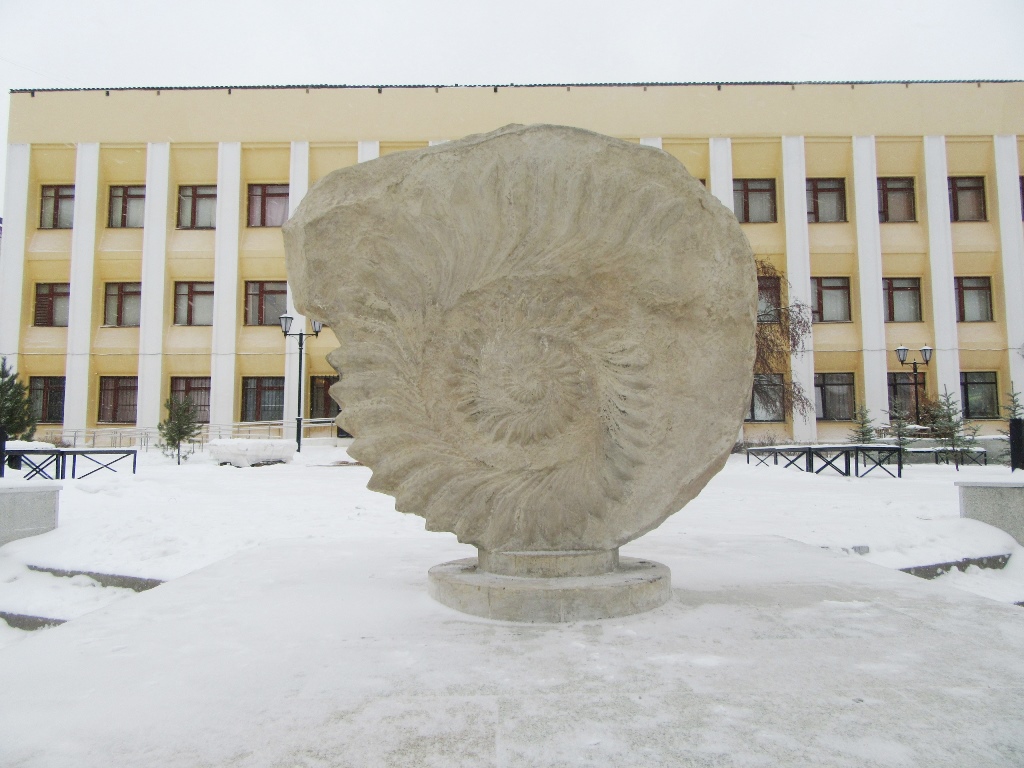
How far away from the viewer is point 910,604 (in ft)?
11.6

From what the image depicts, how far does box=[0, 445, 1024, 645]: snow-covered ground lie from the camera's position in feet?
18.1

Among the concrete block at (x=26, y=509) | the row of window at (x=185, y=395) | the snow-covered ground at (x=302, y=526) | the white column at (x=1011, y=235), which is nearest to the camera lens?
the snow-covered ground at (x=302, y=526)

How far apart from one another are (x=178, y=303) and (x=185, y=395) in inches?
109

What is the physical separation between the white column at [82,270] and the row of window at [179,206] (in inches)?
39.0

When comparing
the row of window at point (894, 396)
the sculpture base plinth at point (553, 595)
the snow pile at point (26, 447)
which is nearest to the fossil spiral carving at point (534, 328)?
the sculpture base plinth at point (553, 595)

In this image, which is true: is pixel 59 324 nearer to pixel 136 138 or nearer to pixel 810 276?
pixel 136 138

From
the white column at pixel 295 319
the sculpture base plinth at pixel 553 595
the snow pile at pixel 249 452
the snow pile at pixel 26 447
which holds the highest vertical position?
the white column at pixel 295 319

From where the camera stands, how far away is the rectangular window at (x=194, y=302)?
75.9ft

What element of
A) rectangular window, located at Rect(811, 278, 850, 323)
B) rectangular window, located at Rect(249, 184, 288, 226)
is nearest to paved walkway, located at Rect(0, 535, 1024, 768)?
rectangular window, located at Rect(811, 278, 850, 323)

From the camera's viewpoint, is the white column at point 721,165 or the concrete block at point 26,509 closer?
the concrete block at point 26,509

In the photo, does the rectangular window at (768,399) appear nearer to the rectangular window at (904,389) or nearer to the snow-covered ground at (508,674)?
the rectangular window at (904,389)

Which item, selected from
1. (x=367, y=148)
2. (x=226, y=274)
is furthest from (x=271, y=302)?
(x=367, y=148)

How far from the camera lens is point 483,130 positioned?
22125mm

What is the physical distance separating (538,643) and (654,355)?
1.51 metres
